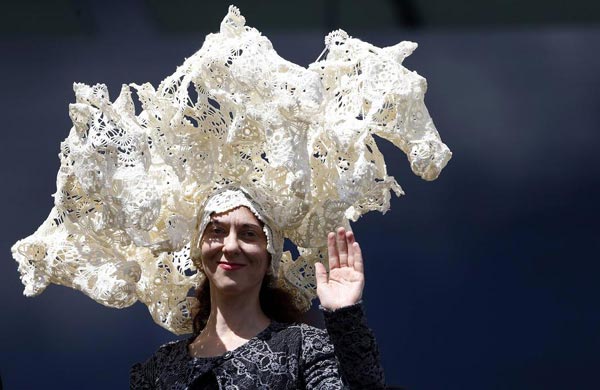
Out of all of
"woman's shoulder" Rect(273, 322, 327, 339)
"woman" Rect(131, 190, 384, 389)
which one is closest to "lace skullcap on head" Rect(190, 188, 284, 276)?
"woman" Rect(131, 190, 384, 389)

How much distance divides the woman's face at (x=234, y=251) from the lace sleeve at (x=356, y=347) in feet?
0.93

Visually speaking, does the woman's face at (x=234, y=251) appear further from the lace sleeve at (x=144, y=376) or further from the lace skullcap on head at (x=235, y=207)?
the lace sleeve at (x=144, y=376)

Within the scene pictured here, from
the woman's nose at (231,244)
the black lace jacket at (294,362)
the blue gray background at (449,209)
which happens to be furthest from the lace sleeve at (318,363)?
the blue gray background at (449,209)

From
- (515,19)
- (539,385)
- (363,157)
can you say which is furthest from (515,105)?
(363,157)

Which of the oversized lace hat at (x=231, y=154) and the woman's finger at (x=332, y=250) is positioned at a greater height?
the oversized lace hat at (x=231, y=154)

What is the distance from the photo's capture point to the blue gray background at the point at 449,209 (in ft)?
11.7

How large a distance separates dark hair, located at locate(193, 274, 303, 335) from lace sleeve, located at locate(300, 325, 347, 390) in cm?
18

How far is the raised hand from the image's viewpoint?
2.58 metres

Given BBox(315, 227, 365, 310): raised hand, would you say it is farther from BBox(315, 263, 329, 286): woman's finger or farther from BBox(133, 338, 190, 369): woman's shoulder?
BBox(133, 338, 190, 369): woman's shoulder

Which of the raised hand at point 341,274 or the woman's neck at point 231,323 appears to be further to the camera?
the woman's neck at point 231,323

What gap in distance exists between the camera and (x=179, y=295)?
3031mm

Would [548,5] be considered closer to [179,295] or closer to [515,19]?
[515,19]

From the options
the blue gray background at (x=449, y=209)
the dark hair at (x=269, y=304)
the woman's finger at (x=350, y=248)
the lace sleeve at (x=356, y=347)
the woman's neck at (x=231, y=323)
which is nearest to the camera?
the lace sleeve at (x=356, y=347)

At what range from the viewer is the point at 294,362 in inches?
106
